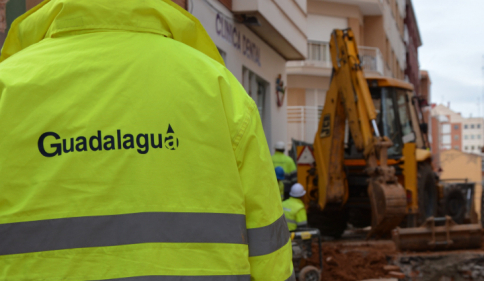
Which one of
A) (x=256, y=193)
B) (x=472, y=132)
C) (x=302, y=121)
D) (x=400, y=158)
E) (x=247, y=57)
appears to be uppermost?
(x=472, y=132)

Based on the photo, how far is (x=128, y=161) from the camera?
165 cm

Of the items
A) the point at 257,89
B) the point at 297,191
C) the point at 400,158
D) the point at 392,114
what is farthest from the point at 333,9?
the point at 297,191

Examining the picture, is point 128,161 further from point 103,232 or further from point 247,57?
point 247,57

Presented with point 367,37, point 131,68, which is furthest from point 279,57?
point 367,37

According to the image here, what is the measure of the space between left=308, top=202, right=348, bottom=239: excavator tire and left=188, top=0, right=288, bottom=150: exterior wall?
267 cm

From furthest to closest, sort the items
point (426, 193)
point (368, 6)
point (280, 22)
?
point (368, 6) < point (280, 22) < point (426, 193)

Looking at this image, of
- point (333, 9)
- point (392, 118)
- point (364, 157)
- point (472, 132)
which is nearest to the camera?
point (364, 157)

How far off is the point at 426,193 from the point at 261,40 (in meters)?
4.86

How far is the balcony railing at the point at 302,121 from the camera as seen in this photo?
26812mm

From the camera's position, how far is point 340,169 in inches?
430

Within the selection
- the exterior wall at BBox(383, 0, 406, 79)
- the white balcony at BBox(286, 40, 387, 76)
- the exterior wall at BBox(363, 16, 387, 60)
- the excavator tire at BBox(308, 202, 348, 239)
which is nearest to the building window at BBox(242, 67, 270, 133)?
the excavator tire at BBox(308, 202, 348, 239)

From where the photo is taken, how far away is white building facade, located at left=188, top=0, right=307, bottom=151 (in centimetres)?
1040

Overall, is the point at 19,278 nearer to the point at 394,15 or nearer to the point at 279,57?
the point at 279,57

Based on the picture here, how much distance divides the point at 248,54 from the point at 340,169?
10.2 ft
